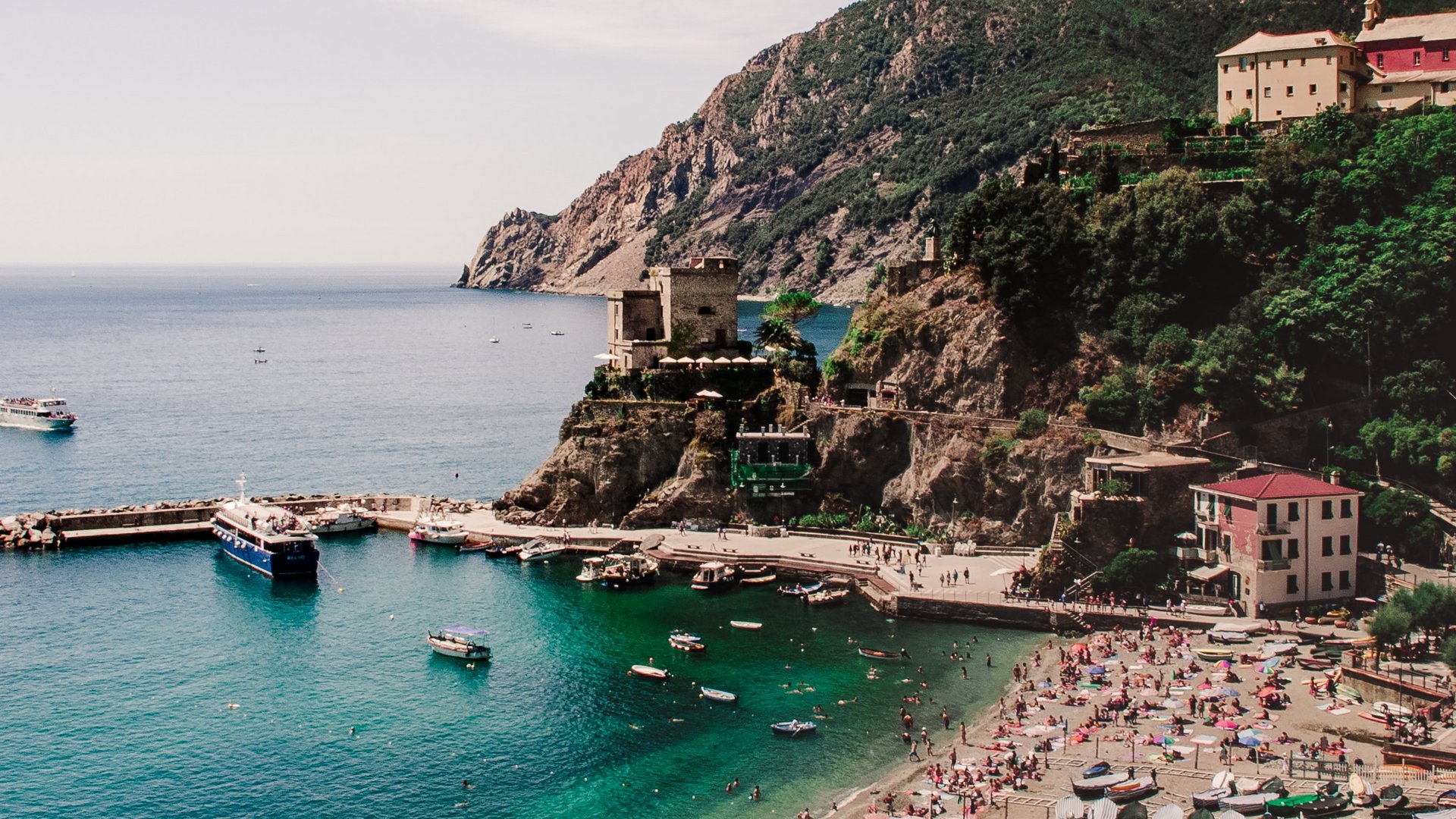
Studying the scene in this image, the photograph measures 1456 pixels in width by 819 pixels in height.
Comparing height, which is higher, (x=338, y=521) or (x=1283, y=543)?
(x=1283, y=543)

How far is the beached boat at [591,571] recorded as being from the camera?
75250mm

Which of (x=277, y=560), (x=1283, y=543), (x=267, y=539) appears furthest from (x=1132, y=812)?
(x=267, y=539)

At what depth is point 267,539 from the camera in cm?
7806

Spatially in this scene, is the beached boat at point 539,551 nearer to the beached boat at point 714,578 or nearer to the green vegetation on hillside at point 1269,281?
the beached boat at point 714,578

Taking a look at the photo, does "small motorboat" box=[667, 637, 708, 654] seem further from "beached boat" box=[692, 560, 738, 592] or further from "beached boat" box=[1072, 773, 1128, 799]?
"beached boat" box=[1072, 773, 1128, 799]

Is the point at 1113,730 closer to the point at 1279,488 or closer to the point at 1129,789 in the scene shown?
the point at 1129,789

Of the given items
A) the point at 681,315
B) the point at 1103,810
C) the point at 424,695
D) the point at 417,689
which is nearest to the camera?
the point at 1103,810

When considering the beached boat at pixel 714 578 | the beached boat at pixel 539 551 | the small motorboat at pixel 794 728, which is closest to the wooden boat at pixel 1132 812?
the small motorboat at pixel 794 728

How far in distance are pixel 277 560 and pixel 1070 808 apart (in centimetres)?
4947

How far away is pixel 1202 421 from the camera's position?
73438 mm

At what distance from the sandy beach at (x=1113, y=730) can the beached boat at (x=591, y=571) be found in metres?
23.8

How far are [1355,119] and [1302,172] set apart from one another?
5.72 metres

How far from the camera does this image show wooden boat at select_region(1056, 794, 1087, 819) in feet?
142

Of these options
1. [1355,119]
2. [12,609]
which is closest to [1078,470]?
[1355,119]
